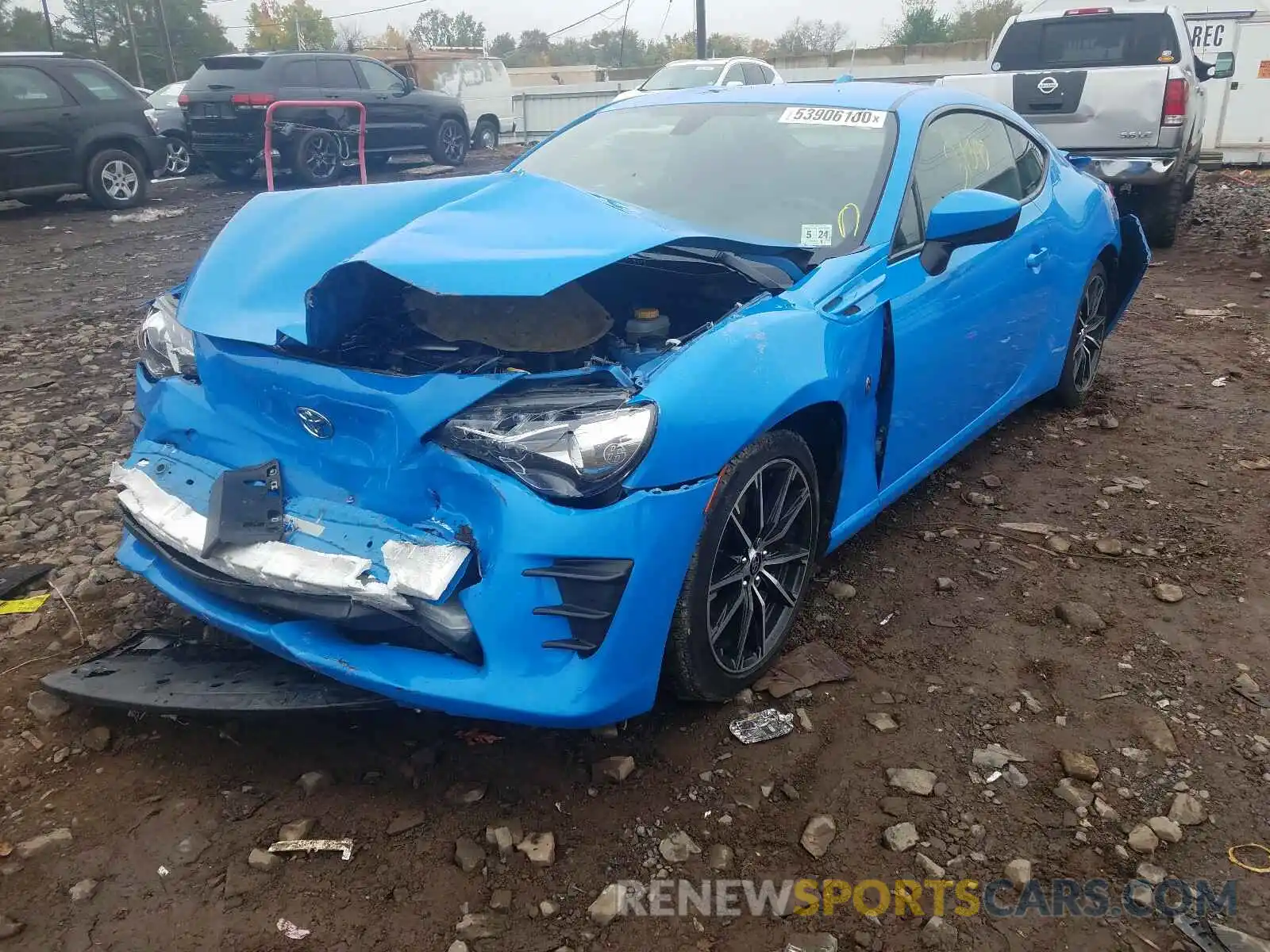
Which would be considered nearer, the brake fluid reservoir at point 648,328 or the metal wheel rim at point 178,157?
the brake fluid reservoir at point 648,328

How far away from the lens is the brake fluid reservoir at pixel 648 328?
250 cm

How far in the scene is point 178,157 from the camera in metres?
14.3

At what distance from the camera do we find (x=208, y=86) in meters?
12.7

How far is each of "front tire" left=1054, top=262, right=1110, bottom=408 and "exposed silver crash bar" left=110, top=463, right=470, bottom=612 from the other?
3.52 m

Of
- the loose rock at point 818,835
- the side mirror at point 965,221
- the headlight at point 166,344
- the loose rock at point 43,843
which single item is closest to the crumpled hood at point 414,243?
the headlight at point 166,344

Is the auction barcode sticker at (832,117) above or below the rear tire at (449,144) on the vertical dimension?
above

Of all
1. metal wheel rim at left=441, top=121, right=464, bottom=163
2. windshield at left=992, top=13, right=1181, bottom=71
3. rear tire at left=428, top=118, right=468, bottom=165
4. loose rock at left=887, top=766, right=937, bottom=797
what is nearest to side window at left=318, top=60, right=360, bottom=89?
rear tire at left=428, top=118, right=468, bottom=165

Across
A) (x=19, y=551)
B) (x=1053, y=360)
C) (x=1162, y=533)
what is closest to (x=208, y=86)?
(x=19, y=551)

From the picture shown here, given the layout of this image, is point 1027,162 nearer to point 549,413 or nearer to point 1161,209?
point 549,413

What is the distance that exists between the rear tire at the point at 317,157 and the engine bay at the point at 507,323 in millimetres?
11105

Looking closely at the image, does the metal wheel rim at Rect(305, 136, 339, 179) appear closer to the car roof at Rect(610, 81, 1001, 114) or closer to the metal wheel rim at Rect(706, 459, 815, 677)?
the car roof at Rect(610, 81, 1001, 114)

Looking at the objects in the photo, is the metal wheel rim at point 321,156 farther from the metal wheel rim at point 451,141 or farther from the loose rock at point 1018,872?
the loose rock at point 1018,872

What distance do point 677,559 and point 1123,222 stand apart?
394 centimetres

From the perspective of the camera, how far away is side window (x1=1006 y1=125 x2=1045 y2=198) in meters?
4.04
